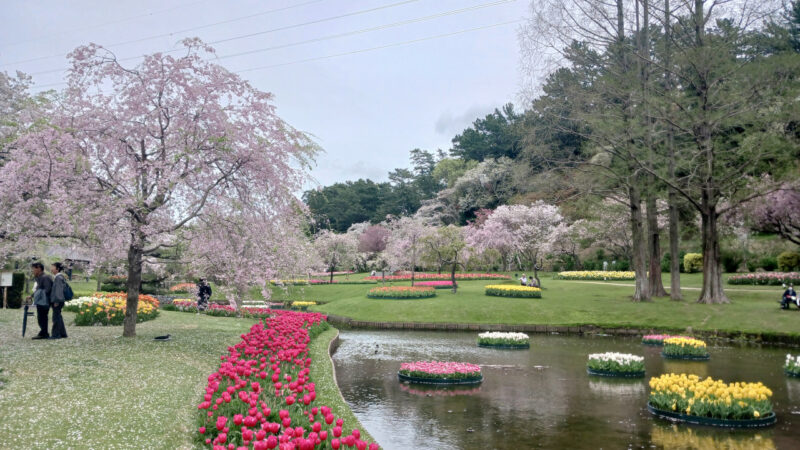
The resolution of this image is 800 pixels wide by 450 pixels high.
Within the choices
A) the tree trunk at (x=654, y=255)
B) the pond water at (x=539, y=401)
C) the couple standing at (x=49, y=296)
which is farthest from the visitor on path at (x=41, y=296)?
the tree trunk at (x=654, y=255)

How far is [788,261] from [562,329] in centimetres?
2430

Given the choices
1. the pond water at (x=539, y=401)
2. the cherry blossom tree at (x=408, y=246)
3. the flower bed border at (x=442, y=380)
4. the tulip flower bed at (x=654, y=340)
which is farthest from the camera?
the cherry blossom tree at (x=408, y=246)

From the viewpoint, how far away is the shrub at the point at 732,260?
43375 mm

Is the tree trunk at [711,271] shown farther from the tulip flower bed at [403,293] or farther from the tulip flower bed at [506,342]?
the tulip flower bed at [403,293]

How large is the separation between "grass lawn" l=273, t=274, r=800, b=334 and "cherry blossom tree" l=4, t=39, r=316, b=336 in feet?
39.8

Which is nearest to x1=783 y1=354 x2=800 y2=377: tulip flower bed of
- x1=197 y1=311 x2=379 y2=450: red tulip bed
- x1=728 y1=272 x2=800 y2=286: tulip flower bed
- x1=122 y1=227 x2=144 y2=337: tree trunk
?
x1=197 y1=311 x2=379 y2=450: red tulip bed

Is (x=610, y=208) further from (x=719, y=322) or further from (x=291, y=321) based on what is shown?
(x=291, y=321)

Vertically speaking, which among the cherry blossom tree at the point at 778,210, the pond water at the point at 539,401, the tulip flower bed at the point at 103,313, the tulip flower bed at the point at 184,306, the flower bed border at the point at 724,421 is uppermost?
the cherry blossom tree at the point at 778,210

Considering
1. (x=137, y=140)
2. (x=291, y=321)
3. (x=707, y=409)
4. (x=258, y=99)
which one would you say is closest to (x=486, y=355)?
(x=291, y=321)

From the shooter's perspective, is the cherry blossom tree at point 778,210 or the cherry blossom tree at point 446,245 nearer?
the cherry blossom tree at point 778,210

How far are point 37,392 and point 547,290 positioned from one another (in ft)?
101

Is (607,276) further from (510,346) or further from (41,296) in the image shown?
(41,296)

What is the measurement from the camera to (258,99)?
1467 centimetres

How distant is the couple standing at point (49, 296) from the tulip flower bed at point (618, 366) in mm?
14428
